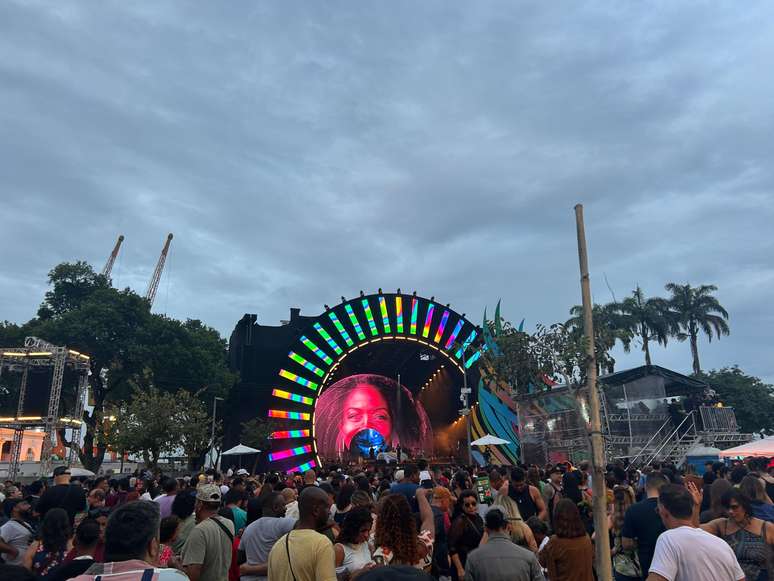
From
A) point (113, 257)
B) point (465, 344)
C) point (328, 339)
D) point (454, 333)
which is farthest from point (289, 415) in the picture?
point (113, 257)

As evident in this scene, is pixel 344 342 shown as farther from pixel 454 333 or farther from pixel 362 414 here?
pixel 362 414

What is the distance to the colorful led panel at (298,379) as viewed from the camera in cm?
3700

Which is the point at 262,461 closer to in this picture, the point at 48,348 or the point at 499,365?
the point at 48,348

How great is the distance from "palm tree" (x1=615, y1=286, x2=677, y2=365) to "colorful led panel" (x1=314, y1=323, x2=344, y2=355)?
2871cm

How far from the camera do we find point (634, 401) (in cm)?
3484

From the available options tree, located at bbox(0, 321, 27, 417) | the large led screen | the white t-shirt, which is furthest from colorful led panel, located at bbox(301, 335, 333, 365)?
the white t-shirt

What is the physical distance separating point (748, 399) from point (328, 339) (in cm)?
4273

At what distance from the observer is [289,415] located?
3644 cm

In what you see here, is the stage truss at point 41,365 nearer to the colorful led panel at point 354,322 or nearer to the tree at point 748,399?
the colorful led panel at point 354,322

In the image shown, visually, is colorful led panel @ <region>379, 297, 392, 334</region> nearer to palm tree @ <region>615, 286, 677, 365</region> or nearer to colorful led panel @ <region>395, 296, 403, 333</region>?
colorful led panel @ <region>395, 296, 403, 333</region>

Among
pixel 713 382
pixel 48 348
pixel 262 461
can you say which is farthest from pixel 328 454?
pixel 713 382

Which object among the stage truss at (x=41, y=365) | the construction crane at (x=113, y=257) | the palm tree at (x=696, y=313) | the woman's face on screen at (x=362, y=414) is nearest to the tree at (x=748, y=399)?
the palm tree at (x=696, y=313)

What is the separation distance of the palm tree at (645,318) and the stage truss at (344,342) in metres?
19.3

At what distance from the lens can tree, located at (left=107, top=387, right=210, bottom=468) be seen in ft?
116
